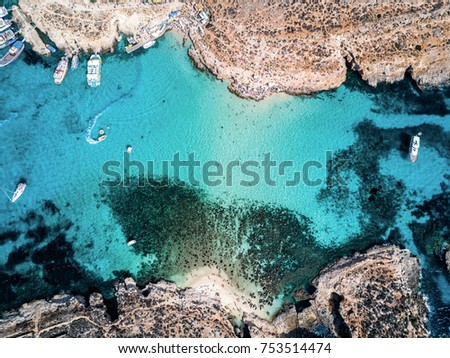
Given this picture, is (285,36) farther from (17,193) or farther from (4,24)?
(17,193)

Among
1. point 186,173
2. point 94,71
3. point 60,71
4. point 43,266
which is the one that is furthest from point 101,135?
point 43,266

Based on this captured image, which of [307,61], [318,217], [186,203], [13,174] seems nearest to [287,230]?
[318,217]

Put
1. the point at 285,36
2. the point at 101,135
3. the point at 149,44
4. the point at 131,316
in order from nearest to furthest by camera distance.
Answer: the point at 131,316, the point at 285,36, the point at 101,135, the point at 149,44

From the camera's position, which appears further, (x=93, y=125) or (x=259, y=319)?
(x=93, y=125)

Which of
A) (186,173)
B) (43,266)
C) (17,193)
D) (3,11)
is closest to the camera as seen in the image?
(43,266)

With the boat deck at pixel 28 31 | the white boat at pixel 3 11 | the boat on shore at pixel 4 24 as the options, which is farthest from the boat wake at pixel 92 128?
the white boat at pixel 3 11

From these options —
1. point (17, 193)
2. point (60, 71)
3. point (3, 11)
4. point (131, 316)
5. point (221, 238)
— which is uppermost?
point (3, 11)

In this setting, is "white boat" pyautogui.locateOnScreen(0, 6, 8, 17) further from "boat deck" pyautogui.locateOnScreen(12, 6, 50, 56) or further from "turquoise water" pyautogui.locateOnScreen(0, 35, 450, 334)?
"turquoise water" pyautogui.locateOnScreen(0, 35, 450, 334)

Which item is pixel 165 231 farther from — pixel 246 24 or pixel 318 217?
pixel 246 24

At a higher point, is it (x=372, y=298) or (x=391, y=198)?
(x=391, y=198)
